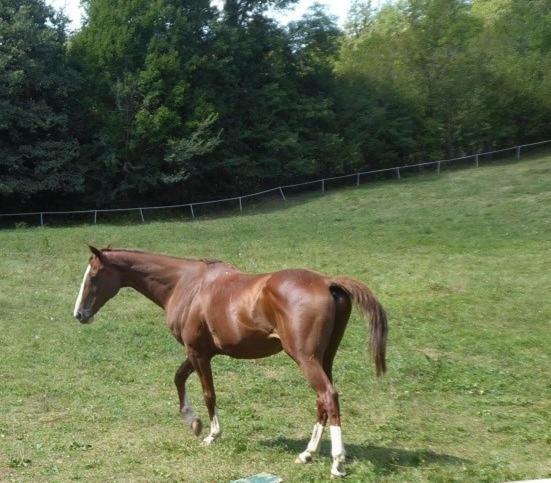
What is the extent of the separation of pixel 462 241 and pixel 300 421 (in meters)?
17.7

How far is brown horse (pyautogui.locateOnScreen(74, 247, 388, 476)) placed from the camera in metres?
7.47

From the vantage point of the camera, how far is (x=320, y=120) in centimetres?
5072

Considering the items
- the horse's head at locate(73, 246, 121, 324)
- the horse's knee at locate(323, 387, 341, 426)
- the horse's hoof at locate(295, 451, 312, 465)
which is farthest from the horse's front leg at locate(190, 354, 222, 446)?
the horse's knee at locate(323, 387, 341, 426)

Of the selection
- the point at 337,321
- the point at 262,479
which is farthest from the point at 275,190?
the point at 262,479

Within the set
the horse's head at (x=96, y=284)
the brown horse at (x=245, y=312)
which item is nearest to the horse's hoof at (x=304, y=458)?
the brown horse at (x=245, y=312)

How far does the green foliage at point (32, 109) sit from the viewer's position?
38.9m

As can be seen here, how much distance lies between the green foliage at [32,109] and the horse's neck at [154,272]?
3126cm

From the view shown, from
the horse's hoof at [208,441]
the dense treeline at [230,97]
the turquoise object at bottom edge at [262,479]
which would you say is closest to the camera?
the turquoise object at bottom edge at [262,479]

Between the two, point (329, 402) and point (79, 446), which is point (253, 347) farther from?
point (79, 446)

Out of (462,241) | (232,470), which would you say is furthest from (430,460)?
(462,241)

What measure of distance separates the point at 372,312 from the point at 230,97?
40.9 meters

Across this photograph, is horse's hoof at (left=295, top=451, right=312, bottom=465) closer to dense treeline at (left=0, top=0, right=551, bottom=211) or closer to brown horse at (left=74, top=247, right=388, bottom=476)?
brown horse at (left=74, top=247, right=388, bottom=476)

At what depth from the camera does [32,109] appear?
130ft

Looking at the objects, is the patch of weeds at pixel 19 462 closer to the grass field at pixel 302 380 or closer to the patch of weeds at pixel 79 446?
the grass field at pixel 302 380
